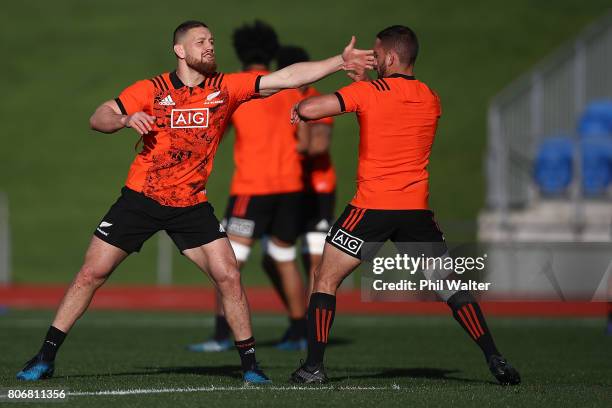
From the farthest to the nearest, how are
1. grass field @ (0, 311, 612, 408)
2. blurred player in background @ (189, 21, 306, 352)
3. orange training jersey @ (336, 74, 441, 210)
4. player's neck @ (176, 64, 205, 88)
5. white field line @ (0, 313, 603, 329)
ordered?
white field line @ (0, 313, 603, 329)
blurred player in background @ (189, 21, 306, 352)
player's neck @ (176, 64, 205, 88)
orange training jersey @ (336, 74, 441, 210)
grass field @ (0, 311, 612, 408)

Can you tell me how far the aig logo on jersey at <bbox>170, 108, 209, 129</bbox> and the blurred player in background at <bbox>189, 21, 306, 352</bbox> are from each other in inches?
138

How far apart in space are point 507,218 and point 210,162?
1289 cm

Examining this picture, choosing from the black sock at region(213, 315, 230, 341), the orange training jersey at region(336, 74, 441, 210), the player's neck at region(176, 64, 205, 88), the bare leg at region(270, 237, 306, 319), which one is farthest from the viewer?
the bare leg at region(270, 237, 306, 319)

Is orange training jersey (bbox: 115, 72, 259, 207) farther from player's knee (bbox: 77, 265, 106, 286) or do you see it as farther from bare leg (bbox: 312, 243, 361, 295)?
bare leg (bbox: 312, 243, 361, 295)

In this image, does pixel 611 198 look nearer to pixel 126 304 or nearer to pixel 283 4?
pixel 126 304

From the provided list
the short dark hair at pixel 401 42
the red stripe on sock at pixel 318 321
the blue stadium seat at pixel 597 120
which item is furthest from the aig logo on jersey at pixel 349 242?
the blue stadium seat at pixel 597 120

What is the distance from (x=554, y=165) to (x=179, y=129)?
13.2 metres

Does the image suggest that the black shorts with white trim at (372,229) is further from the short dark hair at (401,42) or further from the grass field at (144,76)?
the grass field at (144,76)

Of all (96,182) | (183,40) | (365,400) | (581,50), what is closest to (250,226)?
(183,40)

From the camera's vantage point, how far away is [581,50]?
73.7 ft

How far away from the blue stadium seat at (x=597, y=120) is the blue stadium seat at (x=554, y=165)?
0.55 meters

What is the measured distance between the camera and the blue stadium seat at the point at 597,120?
2117 cm

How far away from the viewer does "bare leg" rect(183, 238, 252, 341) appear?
838cm

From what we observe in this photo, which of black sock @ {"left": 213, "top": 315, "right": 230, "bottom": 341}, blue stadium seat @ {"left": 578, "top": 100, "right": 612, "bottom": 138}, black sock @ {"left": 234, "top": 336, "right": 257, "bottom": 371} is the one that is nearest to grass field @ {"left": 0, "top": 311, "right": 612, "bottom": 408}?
black sock @ {"left": 234, "top": 336, "right": 257, "bottom": 371}
